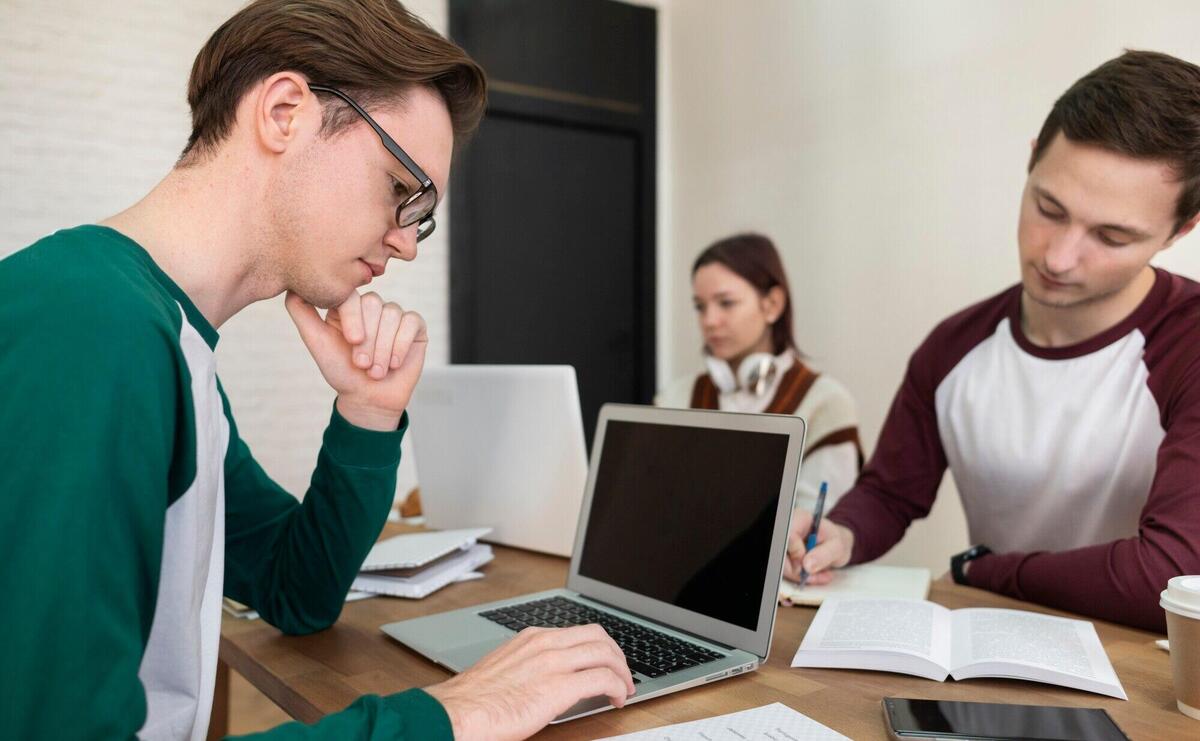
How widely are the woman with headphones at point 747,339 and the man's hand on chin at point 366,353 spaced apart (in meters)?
1.62

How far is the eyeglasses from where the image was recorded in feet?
3.05

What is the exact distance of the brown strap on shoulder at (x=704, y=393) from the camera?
283cm

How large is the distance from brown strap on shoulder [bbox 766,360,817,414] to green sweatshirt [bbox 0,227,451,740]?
1912mm

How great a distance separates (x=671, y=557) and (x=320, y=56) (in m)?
0.68

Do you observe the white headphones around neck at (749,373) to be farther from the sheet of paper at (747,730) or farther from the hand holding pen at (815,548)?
the sheet of paper at (747,730)

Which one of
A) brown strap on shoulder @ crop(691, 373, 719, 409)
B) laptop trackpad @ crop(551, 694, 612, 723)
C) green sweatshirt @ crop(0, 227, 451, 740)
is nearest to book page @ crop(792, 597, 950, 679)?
laptop trackpad @ crop(551, 694, 612, 723)

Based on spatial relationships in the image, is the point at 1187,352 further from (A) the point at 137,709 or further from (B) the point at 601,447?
(A) the point at 137,709

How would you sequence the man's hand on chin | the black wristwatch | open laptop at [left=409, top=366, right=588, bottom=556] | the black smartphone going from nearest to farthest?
the black smartphone, the man's hand on chin, the black wristwatch, open laptop at [left=409, top=366, right=588, bottom=556]

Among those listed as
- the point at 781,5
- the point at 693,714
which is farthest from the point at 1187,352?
the point at 781,5

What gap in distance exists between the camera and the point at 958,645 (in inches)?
38.6

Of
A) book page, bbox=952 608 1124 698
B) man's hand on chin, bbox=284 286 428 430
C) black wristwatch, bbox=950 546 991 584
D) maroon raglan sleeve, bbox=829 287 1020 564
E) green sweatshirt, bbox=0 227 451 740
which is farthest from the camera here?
maroon raglan sleeve, bbox=829 287 1020 564

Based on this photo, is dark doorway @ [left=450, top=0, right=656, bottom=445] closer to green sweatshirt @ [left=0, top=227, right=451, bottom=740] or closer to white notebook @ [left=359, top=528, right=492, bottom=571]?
white notebook @ [left=359, top=528, right=492, bottom=571]

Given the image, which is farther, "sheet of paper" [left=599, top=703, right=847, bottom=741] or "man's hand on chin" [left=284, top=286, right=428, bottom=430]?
"man's hand on chin" [left=284, top=286, right=428, bottom=430]

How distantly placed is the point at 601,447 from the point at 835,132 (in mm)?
2607
